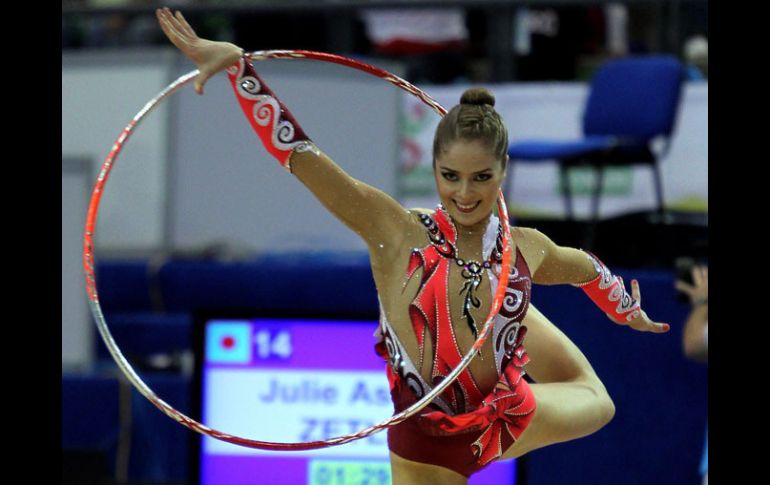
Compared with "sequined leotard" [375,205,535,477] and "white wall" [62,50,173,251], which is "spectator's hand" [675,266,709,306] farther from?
"white wall" [62,50,173,251]

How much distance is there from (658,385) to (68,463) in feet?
4.18

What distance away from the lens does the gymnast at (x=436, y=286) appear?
1049 millimetres

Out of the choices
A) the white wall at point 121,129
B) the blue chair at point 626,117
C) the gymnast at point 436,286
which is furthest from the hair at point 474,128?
the white wall at point 121,129

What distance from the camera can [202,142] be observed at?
3789 mm

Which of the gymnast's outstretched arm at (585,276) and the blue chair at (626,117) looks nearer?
the gymnast's outstretched arm at (585,276)

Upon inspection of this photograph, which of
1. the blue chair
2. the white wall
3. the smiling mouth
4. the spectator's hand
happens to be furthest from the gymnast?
the white wall

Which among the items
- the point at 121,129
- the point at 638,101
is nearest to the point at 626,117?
the point at 638,101

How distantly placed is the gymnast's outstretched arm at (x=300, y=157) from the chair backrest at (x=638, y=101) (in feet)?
7.38

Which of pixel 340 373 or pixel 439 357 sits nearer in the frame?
pixel 439 357

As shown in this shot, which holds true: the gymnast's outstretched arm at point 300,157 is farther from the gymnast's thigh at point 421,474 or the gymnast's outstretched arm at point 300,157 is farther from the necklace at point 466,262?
the gymnast's thigh at point 421,474

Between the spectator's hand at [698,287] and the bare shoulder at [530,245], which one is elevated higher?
the bare shoulder at [530,245]
